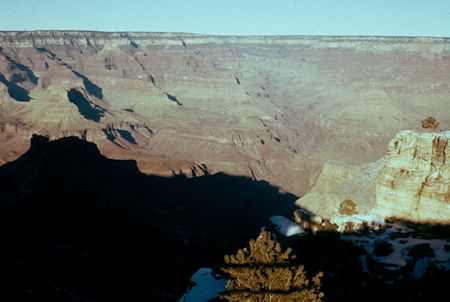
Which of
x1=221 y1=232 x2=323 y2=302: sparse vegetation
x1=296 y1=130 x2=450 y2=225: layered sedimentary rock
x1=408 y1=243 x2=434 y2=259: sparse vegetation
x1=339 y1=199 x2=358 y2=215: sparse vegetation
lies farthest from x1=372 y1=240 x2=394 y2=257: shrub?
x1=339 y1=199 x2=358 y2=215: sparse vegetation

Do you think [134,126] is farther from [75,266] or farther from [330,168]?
[75,266]

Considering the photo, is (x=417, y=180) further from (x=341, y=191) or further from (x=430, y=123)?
(x=341, y=191)

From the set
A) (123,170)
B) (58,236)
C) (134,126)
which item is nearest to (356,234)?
(58,236)

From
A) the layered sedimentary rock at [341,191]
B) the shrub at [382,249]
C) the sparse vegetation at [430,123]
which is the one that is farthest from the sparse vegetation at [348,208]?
the shrub at [382,249]

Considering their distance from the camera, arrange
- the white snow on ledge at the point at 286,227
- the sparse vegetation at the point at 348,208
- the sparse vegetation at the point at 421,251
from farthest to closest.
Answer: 1. the white snow on ledge at the point at 286,227
2. the sparse vegetation at the point at 348,208
3. the sparse vegetation at the point at 421,251

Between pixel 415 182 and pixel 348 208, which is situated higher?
pixel 348 208

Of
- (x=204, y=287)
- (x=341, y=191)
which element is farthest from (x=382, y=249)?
(x=341, y=191)

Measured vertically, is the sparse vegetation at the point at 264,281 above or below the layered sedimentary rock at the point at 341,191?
below

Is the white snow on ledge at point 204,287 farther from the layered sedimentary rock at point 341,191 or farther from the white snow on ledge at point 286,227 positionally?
the layered sedimentary rock at point 341,191

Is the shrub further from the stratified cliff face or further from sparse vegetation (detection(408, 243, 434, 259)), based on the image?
the stratified cliff face

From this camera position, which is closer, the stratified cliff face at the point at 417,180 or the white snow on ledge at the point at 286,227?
the stratified cliff face at the point at 417,180
